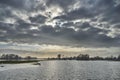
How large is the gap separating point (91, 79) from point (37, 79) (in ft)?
65.2

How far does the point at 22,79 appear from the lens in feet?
207

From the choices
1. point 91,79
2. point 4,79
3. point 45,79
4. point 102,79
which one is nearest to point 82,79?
point 91,79

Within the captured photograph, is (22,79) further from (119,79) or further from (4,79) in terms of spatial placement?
(119,79)

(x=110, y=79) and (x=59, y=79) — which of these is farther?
(x=110, y=79)

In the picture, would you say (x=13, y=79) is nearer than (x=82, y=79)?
Yes

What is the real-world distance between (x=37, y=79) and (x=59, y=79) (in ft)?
26.0

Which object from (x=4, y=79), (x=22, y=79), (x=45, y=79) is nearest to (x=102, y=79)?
(x=45, y=79)

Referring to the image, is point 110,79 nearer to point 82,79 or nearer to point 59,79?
point 82,79

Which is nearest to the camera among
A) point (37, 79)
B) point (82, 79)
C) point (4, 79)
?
point (4, 79)

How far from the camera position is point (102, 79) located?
7156 centimetres

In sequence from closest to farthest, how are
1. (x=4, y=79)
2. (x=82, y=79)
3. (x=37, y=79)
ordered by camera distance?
(x=4, y=79) → (x=37, y=79) → (x=82, y=79)

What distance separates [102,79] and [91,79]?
4.36m

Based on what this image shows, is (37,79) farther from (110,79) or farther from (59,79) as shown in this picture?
(110,79)

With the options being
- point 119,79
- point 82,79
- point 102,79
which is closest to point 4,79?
point 82,79
